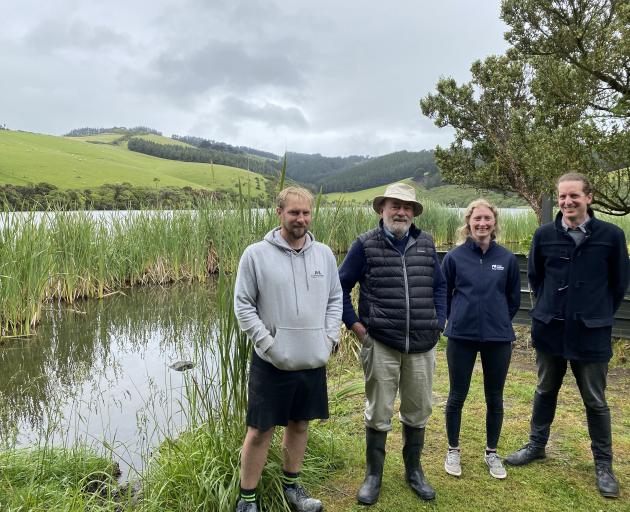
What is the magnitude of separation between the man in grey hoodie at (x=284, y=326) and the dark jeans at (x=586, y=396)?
139 cm

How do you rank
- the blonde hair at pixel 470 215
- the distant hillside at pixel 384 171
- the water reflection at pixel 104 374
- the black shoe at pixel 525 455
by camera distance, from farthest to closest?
the distant hillside at pixel 384 171
the water reflection at pixel 104 374
the black shoe at pixel 525 455
the blonde hair at pixel 470 215

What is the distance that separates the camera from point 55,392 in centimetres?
444

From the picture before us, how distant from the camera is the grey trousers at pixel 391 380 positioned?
90.5 inches

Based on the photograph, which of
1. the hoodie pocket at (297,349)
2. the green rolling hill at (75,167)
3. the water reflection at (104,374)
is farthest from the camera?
the green rolling hill at (75,167)

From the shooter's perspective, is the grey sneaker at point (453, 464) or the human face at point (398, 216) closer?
the human face at point (398, 216)

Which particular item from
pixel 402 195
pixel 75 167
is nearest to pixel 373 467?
pixel 402 195

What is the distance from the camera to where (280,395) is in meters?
2.01

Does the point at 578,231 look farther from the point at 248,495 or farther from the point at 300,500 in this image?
the point at 248,495

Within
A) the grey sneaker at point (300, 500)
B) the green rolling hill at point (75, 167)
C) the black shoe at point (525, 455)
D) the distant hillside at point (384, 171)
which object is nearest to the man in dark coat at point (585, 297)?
the black shoe at point (525, 455)

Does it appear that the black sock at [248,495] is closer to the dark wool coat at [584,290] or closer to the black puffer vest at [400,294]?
the black puffer vest at [400,294]

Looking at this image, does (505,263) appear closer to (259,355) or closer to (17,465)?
(259,355)

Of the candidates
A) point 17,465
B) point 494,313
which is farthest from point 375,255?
point 17,465

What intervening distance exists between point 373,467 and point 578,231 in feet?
5.56

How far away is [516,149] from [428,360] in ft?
24.5
